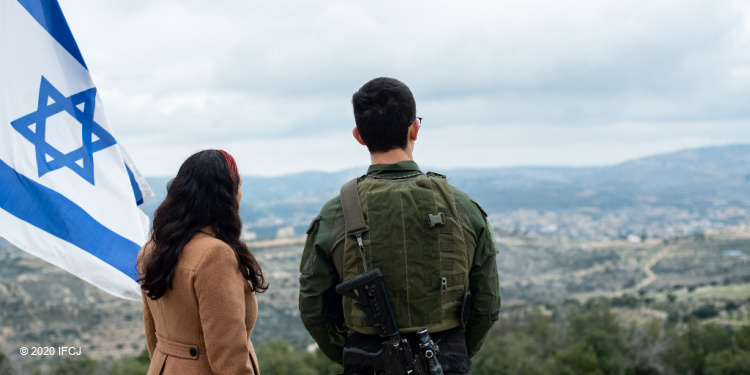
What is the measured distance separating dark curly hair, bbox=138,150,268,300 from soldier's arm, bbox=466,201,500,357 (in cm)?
119

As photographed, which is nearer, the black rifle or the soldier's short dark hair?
the black rifle

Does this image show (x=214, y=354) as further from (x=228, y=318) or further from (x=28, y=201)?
(x=28, y=201)

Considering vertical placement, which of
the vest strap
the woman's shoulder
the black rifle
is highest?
the vest strap

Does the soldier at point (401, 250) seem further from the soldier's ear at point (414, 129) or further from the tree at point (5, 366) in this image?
the tree at point (5, 366)

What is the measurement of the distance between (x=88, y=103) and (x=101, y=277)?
1.27 m

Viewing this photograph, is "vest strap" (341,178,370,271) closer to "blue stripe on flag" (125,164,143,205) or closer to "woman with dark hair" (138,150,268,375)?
"woman with dark hair" (138,150,268,375)

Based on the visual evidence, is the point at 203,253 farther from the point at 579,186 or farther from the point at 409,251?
the point at 579,186

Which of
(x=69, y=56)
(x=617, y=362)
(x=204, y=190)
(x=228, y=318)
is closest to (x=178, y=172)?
(x=204, y=190)

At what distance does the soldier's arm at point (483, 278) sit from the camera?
3.71 m

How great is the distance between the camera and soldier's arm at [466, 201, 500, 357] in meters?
3.71

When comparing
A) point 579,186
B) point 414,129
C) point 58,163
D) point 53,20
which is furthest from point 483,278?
point 579,186

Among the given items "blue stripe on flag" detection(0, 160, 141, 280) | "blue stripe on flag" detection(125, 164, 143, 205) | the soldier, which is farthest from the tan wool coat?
"blue stripe on flag" detection(125, 164, 143, 205)

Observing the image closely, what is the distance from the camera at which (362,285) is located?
11.2 feet

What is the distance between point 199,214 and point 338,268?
0.80m
